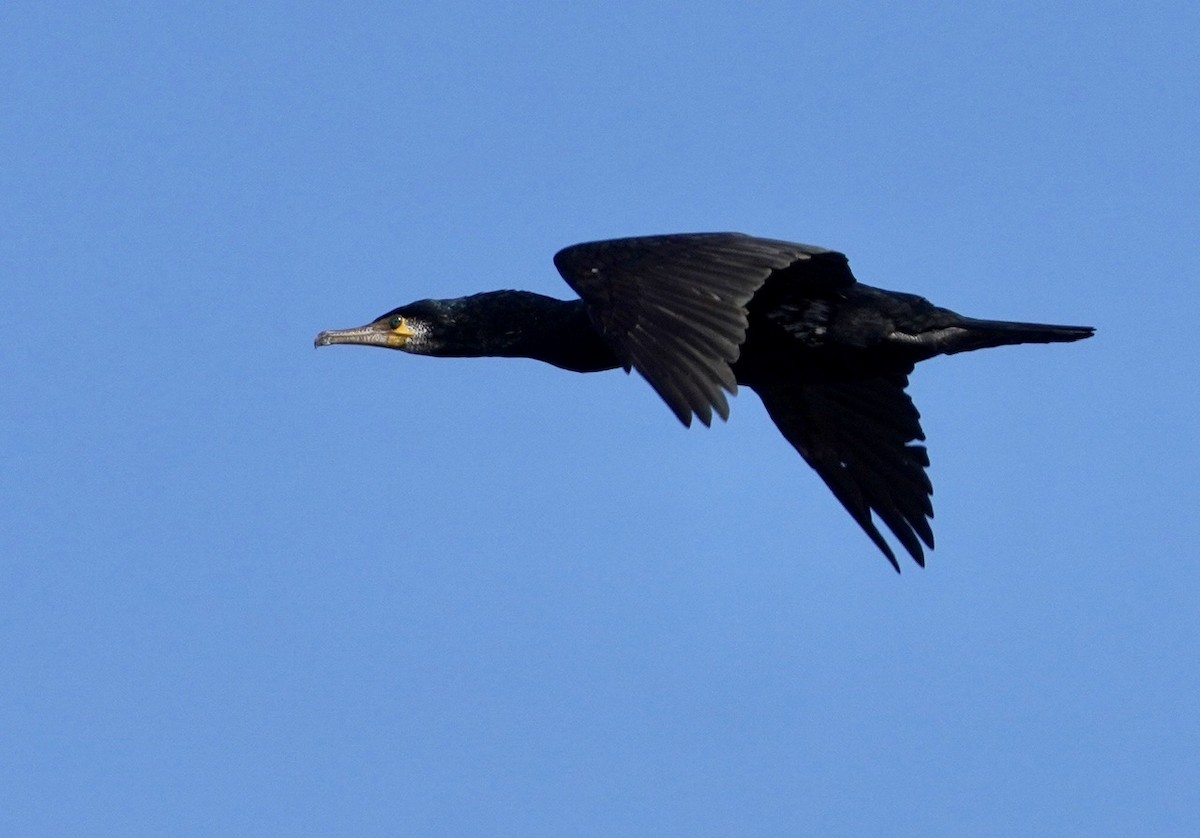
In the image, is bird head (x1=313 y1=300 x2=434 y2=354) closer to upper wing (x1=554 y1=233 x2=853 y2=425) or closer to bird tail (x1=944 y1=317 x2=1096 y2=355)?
upper wing (x1=554 y1=233 x2=853 y2=425)

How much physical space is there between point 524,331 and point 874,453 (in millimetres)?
2251

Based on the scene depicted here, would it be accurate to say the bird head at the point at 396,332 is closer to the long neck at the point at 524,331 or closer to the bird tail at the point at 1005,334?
the long neck at the point at 524,331

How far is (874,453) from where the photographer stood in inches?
508

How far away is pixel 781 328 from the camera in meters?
11.6

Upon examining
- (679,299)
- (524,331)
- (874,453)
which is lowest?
(874,453)

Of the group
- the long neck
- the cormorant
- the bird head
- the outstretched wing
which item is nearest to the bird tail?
the cormorant

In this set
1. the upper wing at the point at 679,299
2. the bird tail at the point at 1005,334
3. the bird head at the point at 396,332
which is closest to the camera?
the upper wing at the point at 679,299

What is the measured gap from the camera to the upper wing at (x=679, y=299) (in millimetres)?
9969

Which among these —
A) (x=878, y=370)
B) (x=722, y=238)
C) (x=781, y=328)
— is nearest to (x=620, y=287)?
(x=722, y=238)

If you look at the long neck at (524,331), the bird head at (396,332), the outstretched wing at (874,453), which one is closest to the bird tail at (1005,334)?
the outstretched wing at (874,453)

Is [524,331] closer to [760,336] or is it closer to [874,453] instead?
[760,336]

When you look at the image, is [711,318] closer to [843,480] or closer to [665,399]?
[665,399]

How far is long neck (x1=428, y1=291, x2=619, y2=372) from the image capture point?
39.5 feet

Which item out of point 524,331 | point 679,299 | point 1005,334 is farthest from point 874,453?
point 679,299
